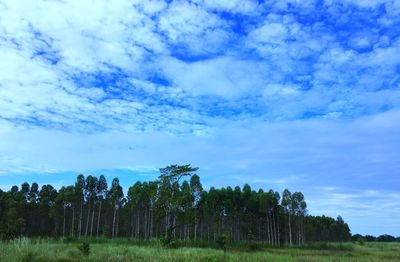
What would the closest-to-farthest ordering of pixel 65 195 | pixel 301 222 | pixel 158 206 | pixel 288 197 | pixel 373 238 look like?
1. pixel 158 206
2. pixel 65 195
3. pixel 288 197
4. pixel 301 222
5. pixel 373 238

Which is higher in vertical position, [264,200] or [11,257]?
[264,200]

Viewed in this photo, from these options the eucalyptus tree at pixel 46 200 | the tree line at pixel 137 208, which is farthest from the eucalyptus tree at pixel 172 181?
the eucalyptus tree at pixel 46 200

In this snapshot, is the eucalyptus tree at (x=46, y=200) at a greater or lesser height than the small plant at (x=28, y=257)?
greater

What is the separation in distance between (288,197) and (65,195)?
40.8 meters

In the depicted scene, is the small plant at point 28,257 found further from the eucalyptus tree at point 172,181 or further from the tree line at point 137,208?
the tree line at point 137,208

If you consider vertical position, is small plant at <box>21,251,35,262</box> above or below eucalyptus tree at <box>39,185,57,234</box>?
below

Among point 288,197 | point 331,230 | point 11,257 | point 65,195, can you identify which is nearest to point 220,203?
point 288,197

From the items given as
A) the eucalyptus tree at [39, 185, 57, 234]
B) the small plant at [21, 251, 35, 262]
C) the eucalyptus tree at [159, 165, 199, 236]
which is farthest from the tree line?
the small plant at [21, 251, 35, 262]

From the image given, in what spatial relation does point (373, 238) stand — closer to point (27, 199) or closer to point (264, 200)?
point (264, 200)

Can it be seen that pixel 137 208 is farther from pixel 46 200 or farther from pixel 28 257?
pixel 28 257

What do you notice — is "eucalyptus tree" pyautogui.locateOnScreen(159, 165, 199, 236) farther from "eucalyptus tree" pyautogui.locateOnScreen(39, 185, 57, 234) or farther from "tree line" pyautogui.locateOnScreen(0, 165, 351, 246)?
"eucalyptus tree" pyautogui.locateOnScreen(39, 185, 57, 234)

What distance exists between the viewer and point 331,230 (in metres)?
121

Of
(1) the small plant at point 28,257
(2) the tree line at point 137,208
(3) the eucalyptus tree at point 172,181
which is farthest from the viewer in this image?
(2) the tree line at point 137,208

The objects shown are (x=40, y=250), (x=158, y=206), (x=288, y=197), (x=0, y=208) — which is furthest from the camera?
(x=288, y=197)
